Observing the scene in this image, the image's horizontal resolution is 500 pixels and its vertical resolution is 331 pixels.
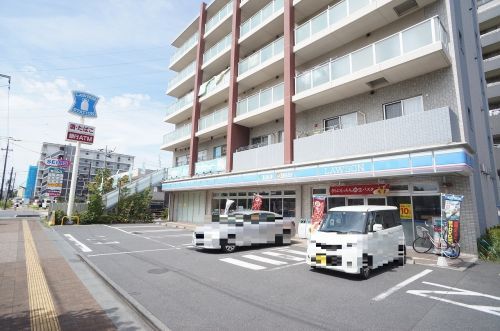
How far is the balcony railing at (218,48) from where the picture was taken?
23.2 m

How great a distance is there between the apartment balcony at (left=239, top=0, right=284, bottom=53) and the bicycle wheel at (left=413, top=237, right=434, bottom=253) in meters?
15.4

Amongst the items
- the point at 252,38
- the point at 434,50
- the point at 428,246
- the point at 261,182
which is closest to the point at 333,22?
the point at 434,50

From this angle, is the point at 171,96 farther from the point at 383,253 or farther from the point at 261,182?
the point at 383,253

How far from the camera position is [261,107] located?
18.1 metres

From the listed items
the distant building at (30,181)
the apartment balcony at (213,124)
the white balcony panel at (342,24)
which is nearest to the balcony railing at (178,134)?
the apartment balcony at (213,124)

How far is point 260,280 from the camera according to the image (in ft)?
24.2

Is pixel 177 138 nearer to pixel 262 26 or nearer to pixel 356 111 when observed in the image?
pixel 262 26

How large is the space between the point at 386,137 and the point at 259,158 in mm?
7865

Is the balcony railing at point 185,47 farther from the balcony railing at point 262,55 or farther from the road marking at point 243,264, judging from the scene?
the road marking at point 243,264

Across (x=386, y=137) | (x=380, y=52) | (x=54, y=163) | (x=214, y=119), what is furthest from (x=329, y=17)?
(x=54, y=163)

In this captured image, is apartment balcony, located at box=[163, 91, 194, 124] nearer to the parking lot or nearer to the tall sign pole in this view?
the tall sign pole

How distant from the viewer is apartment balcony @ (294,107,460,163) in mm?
10144

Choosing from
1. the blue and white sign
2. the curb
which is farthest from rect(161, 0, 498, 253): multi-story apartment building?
the blue and white sign

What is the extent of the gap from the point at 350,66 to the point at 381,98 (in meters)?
2.24
